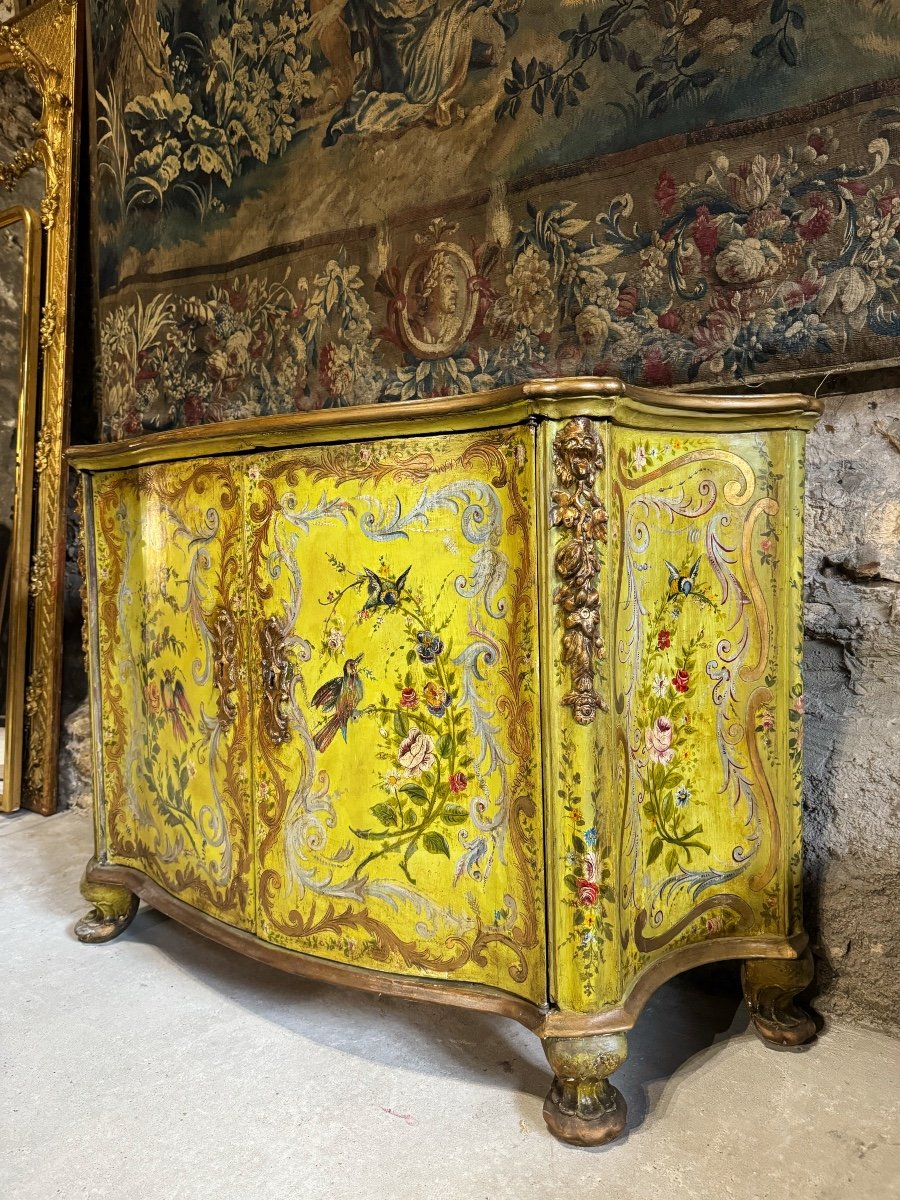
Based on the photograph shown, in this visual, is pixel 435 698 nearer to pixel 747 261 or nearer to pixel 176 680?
pixel 176 680

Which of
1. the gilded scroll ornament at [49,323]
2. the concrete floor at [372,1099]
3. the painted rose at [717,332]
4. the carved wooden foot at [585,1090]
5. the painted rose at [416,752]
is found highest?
the gilded scroll ornament at [49,323]

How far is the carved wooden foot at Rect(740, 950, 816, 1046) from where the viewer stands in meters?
1.75

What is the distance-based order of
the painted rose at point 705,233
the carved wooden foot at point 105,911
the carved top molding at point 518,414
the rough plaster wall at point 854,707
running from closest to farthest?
the carved top molding at point 518,414, the rough plaster wall at point 854,707, the painted rose at point 705,233, the carved wooden foot at point 105,911

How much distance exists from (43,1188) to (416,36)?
266cm

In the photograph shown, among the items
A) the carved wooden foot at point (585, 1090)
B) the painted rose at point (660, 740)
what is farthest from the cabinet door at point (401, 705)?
the painted rose at point (660, 740)

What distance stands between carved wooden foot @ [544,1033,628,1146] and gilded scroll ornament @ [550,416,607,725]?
21.8 inches

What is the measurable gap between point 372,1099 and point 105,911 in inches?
40.0

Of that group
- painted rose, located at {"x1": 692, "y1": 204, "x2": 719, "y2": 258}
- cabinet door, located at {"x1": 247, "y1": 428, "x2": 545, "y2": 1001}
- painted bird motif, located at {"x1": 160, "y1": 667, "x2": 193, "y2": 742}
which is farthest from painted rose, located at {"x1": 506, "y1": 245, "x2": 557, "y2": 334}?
painted bird motif, located at {"x1": 160, "y1": 667, "x2": 193, "y2": 742}

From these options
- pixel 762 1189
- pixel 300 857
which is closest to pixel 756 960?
pixel 762 1189

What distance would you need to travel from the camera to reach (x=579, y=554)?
4.65ft

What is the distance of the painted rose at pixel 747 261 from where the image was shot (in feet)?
6.09

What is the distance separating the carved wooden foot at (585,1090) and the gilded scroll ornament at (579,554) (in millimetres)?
555

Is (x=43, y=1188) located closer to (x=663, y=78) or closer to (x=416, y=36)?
(x=663, y=78)

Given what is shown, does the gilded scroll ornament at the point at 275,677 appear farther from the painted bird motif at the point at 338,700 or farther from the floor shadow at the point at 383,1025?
the floor shadow at the point at 383,1025
